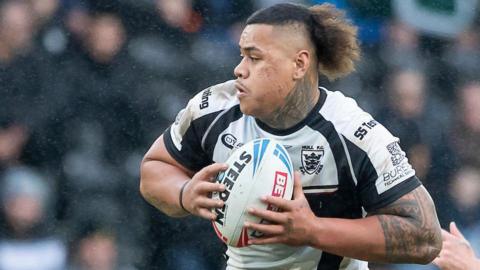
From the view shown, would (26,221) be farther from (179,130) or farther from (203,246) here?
(179,130)

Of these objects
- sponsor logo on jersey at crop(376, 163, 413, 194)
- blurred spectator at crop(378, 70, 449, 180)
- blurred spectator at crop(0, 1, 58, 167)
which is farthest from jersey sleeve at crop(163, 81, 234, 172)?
blurred spectator at crop(378, 70, 449, 180)

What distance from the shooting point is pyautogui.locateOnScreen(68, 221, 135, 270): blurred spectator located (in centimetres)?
547

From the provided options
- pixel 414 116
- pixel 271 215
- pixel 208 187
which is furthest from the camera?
pixel 414 116

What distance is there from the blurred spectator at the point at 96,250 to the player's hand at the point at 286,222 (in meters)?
2.34

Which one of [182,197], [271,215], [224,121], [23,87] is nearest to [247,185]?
[271,215]

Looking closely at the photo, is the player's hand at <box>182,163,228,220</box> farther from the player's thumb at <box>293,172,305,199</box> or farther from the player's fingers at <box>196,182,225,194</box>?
the player's thumb at <box>293,172,305,199</box>

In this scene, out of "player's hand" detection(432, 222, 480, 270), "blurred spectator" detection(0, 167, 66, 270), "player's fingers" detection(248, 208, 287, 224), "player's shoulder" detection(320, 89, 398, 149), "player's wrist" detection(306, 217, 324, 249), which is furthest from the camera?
"blurred spectator" detection(0, 167, 66, 270)

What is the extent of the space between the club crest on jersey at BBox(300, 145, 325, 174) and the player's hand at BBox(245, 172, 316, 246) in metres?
0.42

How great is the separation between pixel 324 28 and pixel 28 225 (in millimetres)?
2335

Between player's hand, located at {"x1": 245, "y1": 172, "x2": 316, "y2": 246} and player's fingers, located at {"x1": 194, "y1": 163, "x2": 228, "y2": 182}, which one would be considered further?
player's fingers, located at {"x1": 194, "y1": 163, "x2": 228, "y2": 182}

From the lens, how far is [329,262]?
385cm

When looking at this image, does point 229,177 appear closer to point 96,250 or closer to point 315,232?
point 315,232

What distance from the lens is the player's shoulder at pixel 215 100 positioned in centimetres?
387

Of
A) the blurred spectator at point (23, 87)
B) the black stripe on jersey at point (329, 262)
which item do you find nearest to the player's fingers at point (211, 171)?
the black stripe on jersey at point (329, 262)
